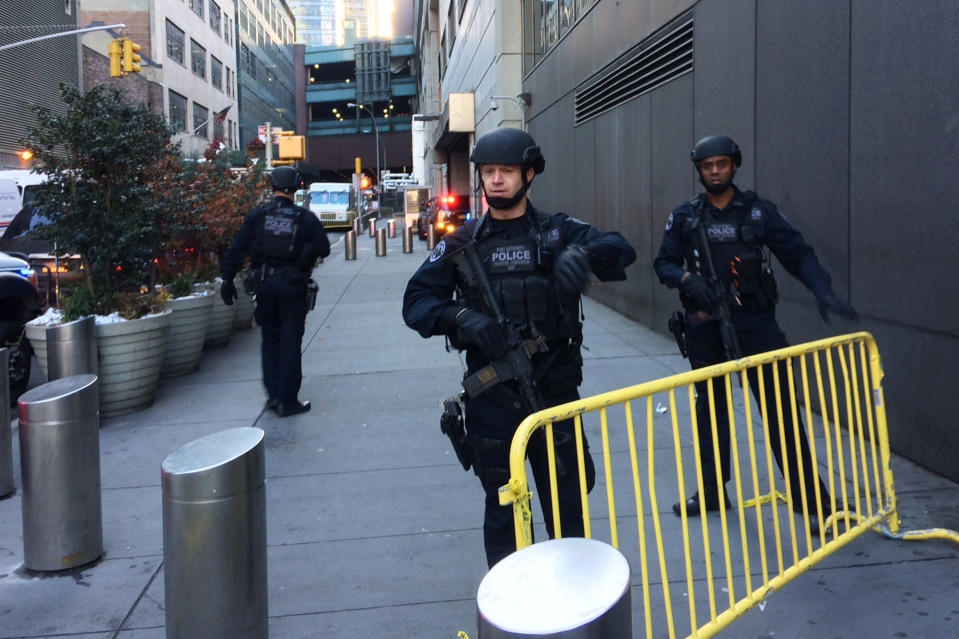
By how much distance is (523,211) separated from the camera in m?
3.59

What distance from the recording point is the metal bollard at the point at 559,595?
1.75m

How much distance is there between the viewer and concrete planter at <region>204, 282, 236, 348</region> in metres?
10.6

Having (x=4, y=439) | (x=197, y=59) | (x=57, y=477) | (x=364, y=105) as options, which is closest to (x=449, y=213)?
(x=4, y=439)

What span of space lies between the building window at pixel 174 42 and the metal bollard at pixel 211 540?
57.1 metres

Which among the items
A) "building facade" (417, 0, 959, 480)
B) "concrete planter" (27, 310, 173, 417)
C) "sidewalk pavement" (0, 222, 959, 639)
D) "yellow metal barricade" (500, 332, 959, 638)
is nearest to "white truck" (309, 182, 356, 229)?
"building facade" (417, 0, 959, 480)

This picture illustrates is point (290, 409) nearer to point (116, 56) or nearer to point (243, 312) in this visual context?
point (243, 312)

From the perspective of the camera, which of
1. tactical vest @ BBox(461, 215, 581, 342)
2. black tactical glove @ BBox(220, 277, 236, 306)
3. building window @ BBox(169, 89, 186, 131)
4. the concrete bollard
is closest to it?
tactical vest @ BBox(461, 215, 581, 342)

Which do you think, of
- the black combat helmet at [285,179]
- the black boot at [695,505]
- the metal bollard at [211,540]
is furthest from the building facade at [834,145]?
the metal bollard at [211,540]

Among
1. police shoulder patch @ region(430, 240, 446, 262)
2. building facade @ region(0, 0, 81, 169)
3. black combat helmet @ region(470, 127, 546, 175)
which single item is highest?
building facade @ region(0, 0, 81, 169)

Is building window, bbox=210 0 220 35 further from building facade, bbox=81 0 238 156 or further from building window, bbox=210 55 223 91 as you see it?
building window, bbox=210 55 223 91

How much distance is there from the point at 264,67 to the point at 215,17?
21.2m

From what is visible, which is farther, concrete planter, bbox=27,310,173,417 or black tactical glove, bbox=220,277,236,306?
black tactical glove, bbox=220,277,236,306

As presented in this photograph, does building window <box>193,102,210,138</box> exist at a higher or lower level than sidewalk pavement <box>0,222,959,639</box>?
higher

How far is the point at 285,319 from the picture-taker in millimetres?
7305
